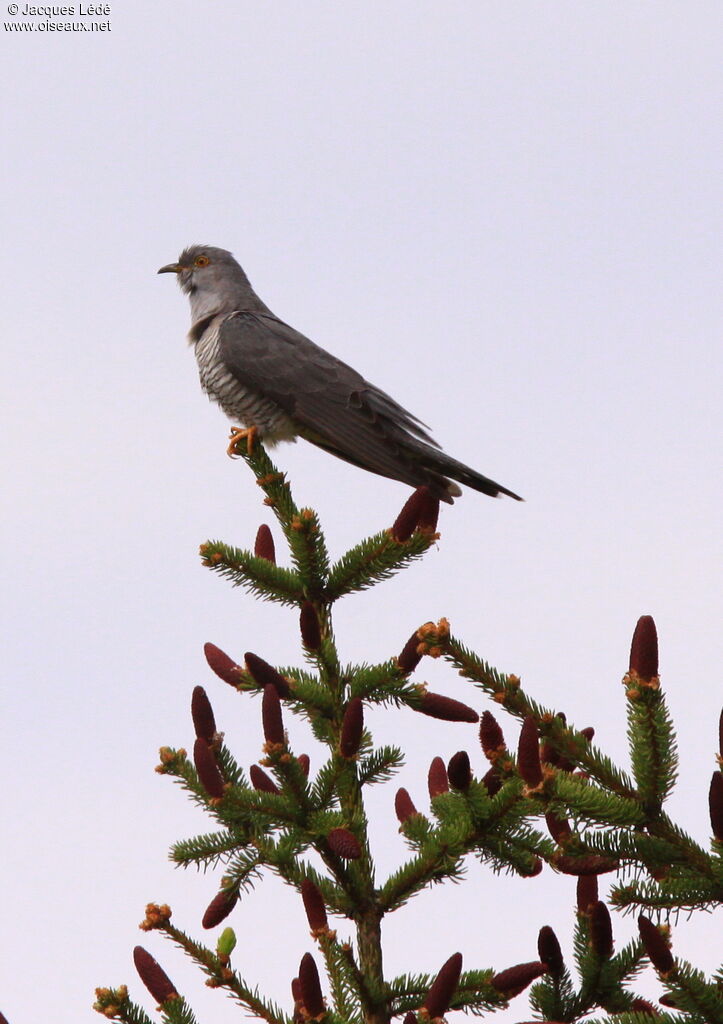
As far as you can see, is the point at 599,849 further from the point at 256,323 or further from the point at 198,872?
the point at 256,323

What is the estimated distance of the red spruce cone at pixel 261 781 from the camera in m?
2.87

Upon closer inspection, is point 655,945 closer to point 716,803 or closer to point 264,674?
point 716,803

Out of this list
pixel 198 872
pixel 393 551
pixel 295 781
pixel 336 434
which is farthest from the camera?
pixel 336 434

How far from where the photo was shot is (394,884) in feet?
9.23

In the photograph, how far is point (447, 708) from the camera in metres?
2.98

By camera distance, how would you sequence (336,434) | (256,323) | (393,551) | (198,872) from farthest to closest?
(256,323) < (336,434) < (393,551) < (198,872)

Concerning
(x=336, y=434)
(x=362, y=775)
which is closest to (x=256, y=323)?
(x=336, y=434)

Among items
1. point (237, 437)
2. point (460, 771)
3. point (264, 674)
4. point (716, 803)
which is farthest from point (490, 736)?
point (237, 437)

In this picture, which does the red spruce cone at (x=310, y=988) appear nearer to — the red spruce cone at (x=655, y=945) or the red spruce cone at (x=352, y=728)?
the red spruce cone at (x=352, y=728)

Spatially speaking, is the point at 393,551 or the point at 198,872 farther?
the point at 393,551

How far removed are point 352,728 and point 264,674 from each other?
0.94ft

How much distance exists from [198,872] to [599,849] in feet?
3.69

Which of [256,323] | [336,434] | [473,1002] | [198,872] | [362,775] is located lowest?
[473,1002]

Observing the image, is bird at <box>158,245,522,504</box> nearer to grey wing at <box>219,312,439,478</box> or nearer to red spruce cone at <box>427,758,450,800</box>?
grey wing at <box>219,312,439,478</box>
